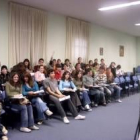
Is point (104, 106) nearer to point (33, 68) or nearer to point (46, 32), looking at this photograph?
point (33, 68)

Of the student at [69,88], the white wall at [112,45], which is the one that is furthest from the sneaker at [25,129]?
the white wall at [112,45]

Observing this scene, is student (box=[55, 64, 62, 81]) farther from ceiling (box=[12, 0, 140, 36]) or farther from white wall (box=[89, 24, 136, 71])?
white wall (box=[89, 24, 136, 71])

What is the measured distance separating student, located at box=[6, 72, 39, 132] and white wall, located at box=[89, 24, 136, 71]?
5.77 meters

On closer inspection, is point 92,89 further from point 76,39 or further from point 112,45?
point 112,45

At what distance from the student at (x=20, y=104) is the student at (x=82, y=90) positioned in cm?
176

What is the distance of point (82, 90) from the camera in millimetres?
5594

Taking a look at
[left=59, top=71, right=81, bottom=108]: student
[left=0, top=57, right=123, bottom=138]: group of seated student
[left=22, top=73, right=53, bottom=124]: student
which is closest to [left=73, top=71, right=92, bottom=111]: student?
[left=0, top=57, right=123, bottom=138]: group of seated student

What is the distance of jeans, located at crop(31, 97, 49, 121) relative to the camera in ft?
14.2

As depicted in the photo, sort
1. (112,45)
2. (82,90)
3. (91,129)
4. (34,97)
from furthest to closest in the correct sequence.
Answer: (112,45)
(82,90)
(34,97)
(91,129)

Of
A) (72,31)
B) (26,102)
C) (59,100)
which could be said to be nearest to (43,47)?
(72,31)

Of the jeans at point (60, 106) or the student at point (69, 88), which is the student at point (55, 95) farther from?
the student at point (69, 88)

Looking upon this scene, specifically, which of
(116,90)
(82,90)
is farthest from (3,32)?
(116,90)

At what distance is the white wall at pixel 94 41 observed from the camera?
6062mm

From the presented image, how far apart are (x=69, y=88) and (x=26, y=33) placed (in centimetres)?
231
